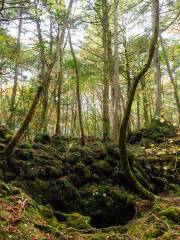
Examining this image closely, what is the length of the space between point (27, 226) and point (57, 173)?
11.8ft

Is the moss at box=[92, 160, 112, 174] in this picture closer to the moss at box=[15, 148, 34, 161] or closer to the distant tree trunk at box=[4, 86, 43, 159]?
the moss at box=[15, 148, 34, 161]

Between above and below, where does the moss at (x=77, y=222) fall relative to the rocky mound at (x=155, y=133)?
below

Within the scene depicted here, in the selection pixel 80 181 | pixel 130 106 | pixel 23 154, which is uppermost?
pixel 130 106

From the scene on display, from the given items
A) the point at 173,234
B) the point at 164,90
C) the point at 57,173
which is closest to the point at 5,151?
the point at 57,173

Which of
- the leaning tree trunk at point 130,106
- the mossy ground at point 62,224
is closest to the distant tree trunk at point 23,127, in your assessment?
the mossy ground at point 62,224

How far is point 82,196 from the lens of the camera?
912 cm

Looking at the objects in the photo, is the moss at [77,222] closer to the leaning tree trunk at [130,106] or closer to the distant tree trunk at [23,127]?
the leaning tree trunk at [130,106]

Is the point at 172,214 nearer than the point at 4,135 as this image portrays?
Yes

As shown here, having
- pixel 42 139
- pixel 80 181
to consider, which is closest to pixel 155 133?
pixel 42 139

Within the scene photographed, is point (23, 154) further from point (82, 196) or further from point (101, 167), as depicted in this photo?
point (101, 167)

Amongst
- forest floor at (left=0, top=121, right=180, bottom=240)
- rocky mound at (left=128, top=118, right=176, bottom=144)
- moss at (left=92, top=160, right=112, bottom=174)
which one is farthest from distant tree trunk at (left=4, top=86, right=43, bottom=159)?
rocky mound at (left=128, top=118, right=176, bottom=144)

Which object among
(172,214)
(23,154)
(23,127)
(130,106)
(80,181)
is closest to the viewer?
(130,106)

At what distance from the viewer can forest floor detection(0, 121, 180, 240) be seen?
6.30 m

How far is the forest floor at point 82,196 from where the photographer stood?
630cm
